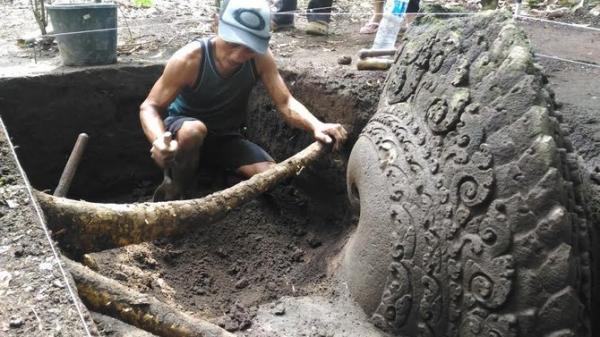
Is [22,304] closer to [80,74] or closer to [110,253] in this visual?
[110,253]

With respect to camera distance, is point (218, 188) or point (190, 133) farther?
point (218, 188)

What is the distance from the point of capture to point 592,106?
2783 millimetres

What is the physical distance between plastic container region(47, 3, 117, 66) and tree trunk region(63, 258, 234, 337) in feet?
7.91

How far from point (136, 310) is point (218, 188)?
226 cm

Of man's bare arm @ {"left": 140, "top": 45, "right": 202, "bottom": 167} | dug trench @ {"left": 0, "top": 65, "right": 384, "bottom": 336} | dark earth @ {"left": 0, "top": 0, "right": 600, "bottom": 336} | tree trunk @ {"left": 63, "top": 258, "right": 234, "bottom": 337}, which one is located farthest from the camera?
man's bare arm @ {"left": 140, "top": 45, "right": 202, "bottom": 167}

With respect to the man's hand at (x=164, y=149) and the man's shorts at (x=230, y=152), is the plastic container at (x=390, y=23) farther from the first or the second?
the man's hand at (x=164, y=149)

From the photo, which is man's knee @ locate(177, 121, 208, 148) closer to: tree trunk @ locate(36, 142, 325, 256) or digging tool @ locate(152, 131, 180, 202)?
digging tool @ locate(152, 131, 180, 202)

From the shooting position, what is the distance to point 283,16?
17.4 feet

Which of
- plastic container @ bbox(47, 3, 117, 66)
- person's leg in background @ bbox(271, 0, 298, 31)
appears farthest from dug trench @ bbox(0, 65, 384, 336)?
person's leg in background @ bbox(271, 0, 298, 31)

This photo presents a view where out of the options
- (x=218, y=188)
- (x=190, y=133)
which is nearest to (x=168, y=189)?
(x=190, y=133)

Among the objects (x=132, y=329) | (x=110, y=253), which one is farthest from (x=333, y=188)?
(x=132, y=329)

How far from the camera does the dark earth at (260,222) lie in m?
1.57

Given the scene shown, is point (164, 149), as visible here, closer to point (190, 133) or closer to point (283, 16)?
point (190, 133)

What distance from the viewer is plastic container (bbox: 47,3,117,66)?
373cm
